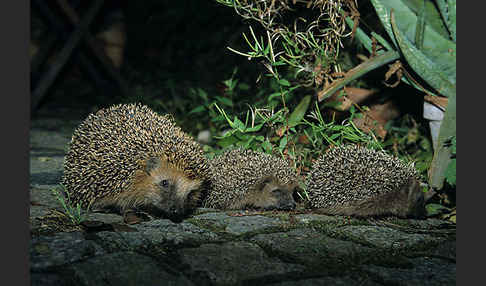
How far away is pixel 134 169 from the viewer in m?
4.54

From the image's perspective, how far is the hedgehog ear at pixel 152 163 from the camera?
453 cm

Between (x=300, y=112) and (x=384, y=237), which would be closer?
(x=384, y=237)

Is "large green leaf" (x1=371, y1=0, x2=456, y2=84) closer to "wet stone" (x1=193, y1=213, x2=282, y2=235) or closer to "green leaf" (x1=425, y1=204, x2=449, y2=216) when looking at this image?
"green leaf" (x1=425, y1=204, x2=449, y2=216)

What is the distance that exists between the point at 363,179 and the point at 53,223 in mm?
2979

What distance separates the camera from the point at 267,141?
18.3ft

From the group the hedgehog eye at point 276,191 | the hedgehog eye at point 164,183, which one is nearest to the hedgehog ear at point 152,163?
the hedgehog eye at point 164,183

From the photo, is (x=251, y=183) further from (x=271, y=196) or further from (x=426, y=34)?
(x=426, y=34)

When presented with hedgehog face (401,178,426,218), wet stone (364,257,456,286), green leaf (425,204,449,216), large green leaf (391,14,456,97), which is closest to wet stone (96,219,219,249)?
wet stone (364,257,456,286)

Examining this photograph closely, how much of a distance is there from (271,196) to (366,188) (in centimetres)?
100

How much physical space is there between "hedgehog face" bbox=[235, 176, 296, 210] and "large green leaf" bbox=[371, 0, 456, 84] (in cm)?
208

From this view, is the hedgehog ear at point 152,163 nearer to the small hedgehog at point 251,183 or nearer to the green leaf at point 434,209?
the small hedgehog at point 251,183

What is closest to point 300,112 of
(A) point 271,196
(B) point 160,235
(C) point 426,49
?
(A) point 271,196

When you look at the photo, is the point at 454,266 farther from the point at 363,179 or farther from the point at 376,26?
the point at 376,26

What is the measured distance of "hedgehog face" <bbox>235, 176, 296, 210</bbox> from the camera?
4906mm
